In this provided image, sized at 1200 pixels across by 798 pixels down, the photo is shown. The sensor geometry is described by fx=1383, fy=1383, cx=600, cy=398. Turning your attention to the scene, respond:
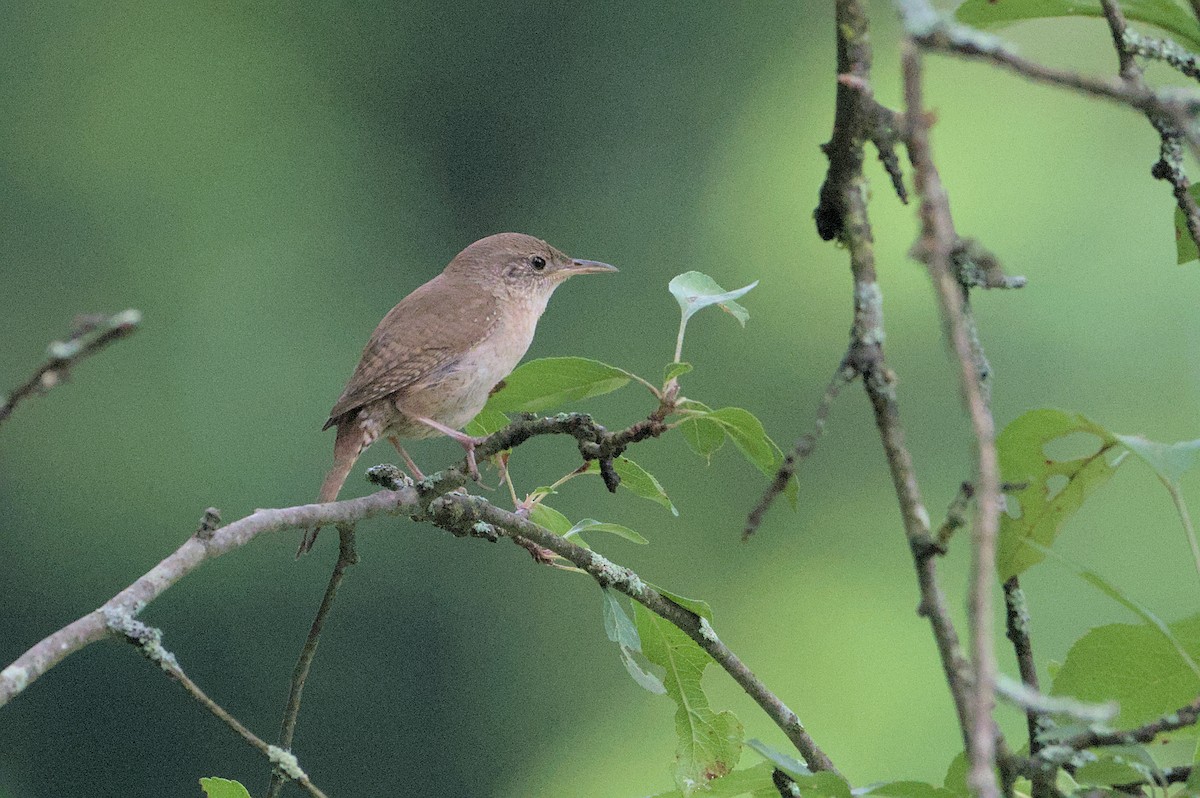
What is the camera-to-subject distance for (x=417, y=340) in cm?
292

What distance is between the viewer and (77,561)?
1191 cm

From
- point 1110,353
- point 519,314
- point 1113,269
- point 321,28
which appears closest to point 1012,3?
point 519,314

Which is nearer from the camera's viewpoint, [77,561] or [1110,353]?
[1110,353]

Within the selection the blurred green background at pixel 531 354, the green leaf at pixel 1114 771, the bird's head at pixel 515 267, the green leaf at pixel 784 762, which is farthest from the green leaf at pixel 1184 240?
the blurred green background at pixel 531 354

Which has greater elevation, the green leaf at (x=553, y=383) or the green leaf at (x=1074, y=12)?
the green leaf at (x=1074, y=12)

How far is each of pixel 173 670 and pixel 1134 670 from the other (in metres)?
0.78

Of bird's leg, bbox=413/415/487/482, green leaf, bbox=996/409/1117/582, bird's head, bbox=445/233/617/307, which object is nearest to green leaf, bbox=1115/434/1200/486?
green leaf, bbox=996/409/1117/582

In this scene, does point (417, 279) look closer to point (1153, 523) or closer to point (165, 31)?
point (165, 31)

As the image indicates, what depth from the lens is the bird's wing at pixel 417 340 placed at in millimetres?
2807

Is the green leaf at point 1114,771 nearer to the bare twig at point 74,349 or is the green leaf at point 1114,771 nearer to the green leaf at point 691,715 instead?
the green leaf at point 691,715

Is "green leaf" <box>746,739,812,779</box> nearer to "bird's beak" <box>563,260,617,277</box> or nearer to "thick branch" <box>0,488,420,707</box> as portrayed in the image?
"thick branch" <box>0,488,420,707</box>

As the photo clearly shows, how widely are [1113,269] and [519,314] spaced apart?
7142mm

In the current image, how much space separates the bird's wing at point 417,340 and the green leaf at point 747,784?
162 centimetres

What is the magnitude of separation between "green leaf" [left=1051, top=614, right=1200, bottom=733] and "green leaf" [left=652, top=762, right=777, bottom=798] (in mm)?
285
